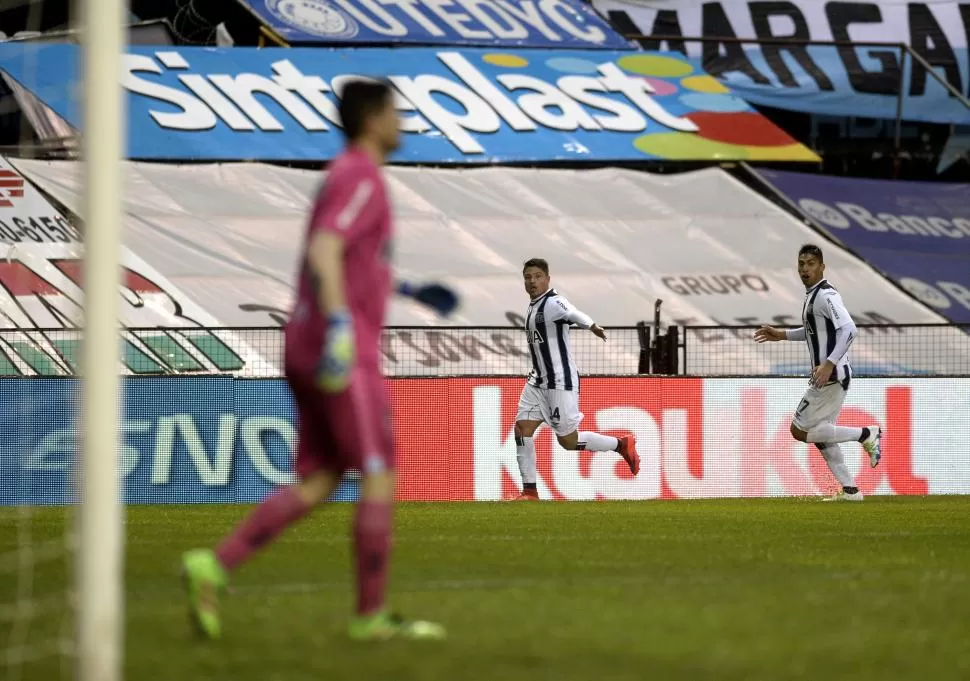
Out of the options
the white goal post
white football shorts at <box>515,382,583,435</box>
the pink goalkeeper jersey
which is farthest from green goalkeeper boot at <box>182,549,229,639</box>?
white football shorts at <box>515,382,583,435</box>

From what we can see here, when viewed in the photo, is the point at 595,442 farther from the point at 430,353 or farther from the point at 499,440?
the point at 430,353

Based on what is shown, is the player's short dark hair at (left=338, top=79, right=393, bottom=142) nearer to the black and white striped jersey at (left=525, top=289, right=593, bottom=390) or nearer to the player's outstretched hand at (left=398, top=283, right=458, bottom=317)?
the player's outstretched hand at (left=398, top=283, right=458, bottom=317)

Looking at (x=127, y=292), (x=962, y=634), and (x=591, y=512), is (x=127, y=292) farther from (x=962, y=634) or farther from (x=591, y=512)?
(x=962, y=634)

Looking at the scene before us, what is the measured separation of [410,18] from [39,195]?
7.07 m

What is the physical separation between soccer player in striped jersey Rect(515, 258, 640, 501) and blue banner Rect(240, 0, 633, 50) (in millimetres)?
10999

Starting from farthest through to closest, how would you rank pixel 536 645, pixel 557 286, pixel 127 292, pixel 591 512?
pixel 557 286 < pixel 127 292 < pixel 591 512 < pixel 536 645

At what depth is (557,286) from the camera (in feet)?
71.8

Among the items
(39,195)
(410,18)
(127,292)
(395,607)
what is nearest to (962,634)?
(395,607)

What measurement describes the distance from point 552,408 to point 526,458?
1.75 ft

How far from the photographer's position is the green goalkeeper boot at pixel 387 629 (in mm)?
5211

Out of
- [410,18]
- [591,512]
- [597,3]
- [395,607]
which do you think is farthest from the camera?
[597,3]

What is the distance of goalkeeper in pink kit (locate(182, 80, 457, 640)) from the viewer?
514cm

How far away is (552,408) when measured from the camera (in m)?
14.9

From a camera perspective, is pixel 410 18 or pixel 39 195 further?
pixel 410 18
